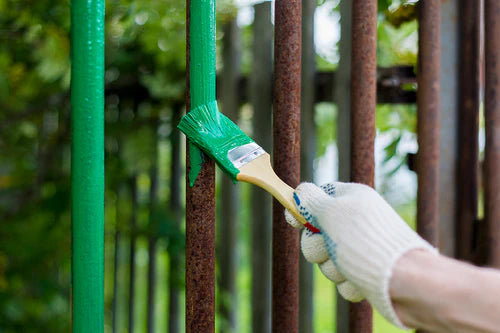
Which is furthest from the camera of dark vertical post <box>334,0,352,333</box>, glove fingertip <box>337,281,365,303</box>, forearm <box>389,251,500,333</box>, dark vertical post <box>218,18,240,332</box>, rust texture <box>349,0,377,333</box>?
dark vertical post <box>218,18,240,332</box>

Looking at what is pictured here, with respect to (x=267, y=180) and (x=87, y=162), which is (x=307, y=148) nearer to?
(x=267, y=180)

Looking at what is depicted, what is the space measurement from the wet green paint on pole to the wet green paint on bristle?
0.02 meters

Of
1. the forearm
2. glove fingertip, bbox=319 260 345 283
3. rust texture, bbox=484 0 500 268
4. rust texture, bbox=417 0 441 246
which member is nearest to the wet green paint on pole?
glove fingertip, bbox=319 260 345 283

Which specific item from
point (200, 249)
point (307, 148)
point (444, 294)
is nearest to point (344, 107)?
point (307, 148)

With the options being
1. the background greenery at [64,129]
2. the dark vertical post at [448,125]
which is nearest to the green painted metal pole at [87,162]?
the background greenery at [64,129]

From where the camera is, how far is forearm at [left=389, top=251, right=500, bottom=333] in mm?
621

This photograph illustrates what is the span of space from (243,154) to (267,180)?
7 cm

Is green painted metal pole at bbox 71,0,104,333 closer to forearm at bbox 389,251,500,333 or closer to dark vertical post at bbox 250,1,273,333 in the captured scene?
forearm at bbox 389,251,500,333

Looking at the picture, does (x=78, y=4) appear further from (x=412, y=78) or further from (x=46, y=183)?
(x=46, y=183)

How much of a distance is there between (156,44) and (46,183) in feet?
2.74

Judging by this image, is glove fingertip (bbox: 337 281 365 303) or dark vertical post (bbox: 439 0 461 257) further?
dark vertical post (bbox: 439 0 461 257)

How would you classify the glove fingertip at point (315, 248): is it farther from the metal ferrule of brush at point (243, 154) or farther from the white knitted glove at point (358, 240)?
the metal ferrule of brush at point (243, 154)

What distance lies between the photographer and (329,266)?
0.82 m

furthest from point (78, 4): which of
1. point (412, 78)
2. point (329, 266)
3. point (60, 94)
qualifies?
point (60, 94)
